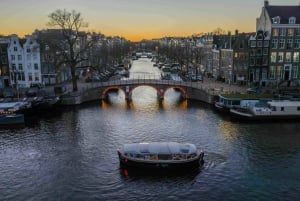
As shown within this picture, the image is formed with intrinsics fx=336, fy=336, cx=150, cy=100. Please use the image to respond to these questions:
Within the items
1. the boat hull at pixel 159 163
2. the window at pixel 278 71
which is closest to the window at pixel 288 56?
the window at pixel 278 71

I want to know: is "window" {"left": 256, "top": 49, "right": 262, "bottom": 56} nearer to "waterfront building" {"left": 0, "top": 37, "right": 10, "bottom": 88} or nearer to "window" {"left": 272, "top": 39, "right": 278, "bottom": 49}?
"window" {"left": 272, "top": 39, "right": 278, "bottom": 49}

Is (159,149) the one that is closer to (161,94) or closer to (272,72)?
(161,94)

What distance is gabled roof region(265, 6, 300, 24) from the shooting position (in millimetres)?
94875

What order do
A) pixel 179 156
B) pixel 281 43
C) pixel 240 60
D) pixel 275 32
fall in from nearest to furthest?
pixel 179 156 → pixel 275 32 → pixel 281 43 → pixel 240 60

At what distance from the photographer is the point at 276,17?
308 ft

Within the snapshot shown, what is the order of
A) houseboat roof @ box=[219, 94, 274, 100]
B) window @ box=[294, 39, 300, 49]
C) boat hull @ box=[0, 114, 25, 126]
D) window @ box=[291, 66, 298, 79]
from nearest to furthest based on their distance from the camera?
boat hull @ box=[0, 114, 25, 126] < houseboat roof @ box=[219, 94, 274, 100] < window @ box=[294, 39, 300, 49] < window @ box=[291, 66, 298, 79]

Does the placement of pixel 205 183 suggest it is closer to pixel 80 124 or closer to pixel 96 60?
pixel 80 124

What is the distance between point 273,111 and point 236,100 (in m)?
8.66

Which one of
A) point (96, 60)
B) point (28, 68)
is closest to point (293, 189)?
point (28, 68)

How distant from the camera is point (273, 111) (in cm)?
6856

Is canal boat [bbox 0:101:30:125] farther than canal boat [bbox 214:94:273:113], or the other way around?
canal boat [bbox 214:94:273:113]

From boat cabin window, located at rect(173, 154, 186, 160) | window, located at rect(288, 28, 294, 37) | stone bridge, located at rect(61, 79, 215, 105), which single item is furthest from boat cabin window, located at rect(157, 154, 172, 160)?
window, located at rect(288, 28, 294, 37)

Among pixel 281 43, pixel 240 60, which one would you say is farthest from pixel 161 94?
pixel 281 43

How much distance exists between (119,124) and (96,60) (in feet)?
237
